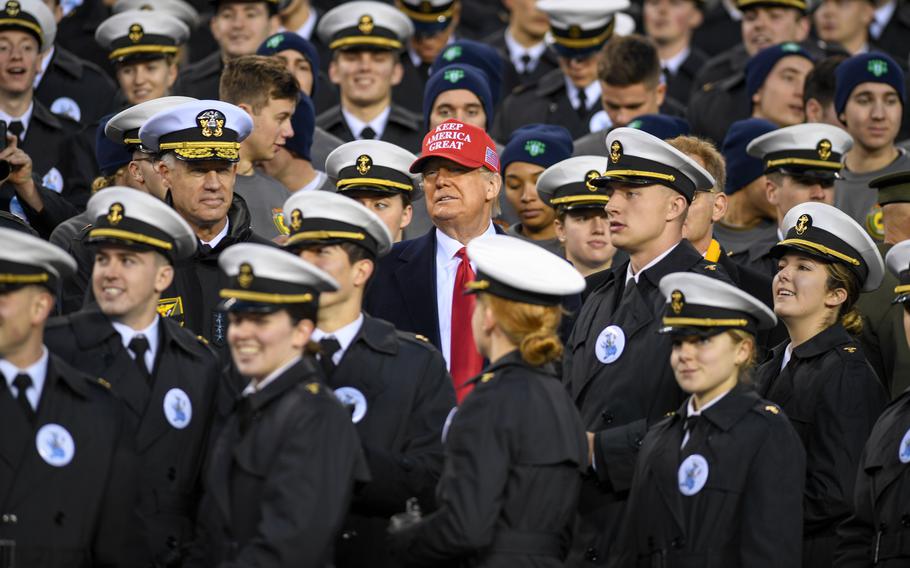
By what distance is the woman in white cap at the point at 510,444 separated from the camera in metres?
6.41

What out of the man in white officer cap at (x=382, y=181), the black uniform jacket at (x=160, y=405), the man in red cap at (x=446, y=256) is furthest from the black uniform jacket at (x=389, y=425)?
the man in white officer cap at (x=382, y=181)

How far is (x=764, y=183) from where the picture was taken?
11273mm

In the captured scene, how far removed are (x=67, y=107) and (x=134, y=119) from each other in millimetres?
3215

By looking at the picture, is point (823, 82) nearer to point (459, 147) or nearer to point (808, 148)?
point (808, 148)

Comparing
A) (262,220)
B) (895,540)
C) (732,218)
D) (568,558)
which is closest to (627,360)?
(568,558)

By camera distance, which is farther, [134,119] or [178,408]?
[134,119]

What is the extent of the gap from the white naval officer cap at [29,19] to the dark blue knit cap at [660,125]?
4.10m

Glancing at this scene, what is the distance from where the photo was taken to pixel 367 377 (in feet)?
23.9

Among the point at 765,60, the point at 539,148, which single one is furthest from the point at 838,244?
A: the point at 765,60

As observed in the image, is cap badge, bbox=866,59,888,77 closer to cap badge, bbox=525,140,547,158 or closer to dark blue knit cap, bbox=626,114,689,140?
dark blue knit cap, bbox=626,114,689,140

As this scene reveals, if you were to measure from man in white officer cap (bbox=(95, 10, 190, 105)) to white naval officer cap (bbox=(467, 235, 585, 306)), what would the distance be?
5465 mm

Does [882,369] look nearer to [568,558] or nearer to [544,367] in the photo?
[568,558]

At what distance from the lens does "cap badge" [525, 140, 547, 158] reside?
35.6ft

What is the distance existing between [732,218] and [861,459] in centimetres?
397
